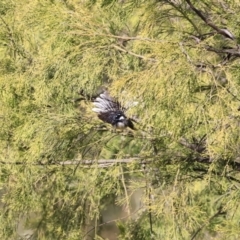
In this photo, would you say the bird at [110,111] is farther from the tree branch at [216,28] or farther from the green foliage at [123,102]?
the tree branch at [216,28]

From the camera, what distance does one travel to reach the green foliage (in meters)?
2.28

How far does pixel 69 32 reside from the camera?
2.54 meters

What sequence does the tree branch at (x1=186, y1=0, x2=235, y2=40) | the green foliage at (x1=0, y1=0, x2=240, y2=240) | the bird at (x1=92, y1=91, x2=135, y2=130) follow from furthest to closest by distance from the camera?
1. the bird at (x1=92, y1=91, x2=135, y2=130)
2. the tree branch at (x1=186, y1=0, x2=235, y2=40)
3. the green foliage at (x1=0, y1=0, x2=240, y2=240)

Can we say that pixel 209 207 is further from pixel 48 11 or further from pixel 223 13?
pixel 48 11

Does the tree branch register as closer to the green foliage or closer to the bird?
the green foliage

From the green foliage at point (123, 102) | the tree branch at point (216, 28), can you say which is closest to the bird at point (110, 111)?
the green foliage at point (123, 102)

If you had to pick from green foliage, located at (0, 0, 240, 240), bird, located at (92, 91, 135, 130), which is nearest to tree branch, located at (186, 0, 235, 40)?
green foliage, located at (0, 0, 240, 240)

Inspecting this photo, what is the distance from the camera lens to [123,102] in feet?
7.54

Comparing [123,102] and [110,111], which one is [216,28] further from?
[110,111]

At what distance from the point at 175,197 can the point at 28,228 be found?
1.72m

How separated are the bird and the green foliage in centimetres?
5

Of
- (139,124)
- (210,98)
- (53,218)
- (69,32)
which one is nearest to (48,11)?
(69,32)

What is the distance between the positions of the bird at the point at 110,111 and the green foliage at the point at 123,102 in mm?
47

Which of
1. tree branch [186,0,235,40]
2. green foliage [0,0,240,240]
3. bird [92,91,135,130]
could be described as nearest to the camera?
green foliage [0,0,240,240]
